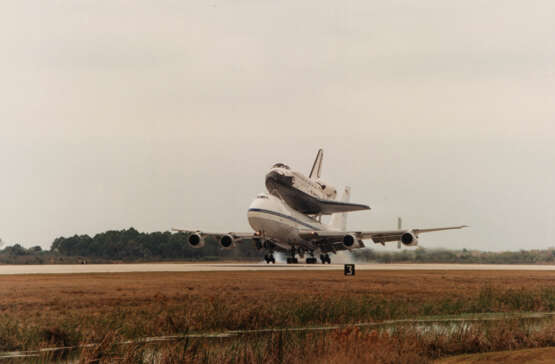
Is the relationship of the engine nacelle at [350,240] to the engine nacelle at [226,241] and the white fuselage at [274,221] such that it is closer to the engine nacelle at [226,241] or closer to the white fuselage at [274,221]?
the white fuselage at [274,221]

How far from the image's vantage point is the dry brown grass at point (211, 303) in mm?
21922

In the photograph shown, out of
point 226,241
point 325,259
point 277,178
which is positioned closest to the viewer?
point 226,241

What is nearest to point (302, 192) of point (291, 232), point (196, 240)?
point (291, 232)

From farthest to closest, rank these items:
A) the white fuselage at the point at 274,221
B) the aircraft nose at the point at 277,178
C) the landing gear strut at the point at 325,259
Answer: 1. the aircraft nose at the point at 277,178
2. the landing gear strut at the point at 325,259
3. the white fuselage at the point at 274,221

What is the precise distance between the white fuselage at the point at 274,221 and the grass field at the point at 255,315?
33759mm

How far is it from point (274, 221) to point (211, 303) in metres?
48.1

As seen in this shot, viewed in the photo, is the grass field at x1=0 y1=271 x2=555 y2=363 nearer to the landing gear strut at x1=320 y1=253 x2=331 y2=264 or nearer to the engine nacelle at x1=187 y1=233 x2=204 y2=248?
the engine nacelle at x1=187 y1=233 x2=204 y2=248

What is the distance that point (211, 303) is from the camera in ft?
87.8

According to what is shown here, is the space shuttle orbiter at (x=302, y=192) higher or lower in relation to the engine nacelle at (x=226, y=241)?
higher

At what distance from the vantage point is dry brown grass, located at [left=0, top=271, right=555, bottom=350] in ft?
71.9

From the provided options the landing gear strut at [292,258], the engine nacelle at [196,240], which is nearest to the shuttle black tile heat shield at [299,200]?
the landing gear strut at [292,258]

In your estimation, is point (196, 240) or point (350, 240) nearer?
point (196, 240)

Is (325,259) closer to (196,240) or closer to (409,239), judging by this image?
(409,239)

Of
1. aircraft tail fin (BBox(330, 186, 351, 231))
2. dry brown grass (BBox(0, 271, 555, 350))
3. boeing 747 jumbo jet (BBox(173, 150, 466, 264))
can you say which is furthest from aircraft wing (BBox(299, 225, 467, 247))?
dry brown grass (BBox(0, 271, 555, 350))
